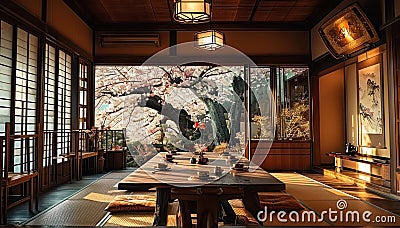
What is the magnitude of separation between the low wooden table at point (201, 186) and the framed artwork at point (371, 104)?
3.74m

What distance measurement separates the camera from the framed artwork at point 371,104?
6.43 m

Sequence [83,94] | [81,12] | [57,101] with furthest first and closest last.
A: 1. [83,94]
2. [81,12]
3. [57,101]

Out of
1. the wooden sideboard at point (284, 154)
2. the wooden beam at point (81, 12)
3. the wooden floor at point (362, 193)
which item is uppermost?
the wooden beam at point (81, 12)

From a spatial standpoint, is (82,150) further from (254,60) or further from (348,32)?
(348,32)

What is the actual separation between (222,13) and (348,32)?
8.30ft

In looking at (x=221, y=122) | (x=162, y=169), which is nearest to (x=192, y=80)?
(x=221, y=122)

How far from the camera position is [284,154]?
25.8 ft

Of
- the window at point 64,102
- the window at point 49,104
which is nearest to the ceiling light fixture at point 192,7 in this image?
the window at point 49,104

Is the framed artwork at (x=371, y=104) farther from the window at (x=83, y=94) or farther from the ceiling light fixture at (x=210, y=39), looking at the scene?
the window at (x=83, y=94)

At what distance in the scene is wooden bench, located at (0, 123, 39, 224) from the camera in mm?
3434

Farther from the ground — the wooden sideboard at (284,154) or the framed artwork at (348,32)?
the framed artwork at (348,32)

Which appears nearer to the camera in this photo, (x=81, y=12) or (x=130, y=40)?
(x=81, y=12)

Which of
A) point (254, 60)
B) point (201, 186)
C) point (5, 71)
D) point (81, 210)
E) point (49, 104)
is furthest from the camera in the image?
point (254, 60)

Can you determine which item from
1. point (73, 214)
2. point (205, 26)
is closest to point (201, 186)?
point (73, 214)
